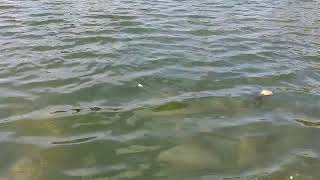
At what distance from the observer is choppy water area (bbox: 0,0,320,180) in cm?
547

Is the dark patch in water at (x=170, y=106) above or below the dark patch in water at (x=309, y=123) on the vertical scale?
above

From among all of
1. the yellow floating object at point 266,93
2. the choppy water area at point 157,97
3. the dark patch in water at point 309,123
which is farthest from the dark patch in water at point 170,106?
the dark patch in water at point 309,123

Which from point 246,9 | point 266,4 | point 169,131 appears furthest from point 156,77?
point 266,4

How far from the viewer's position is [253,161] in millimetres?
5527

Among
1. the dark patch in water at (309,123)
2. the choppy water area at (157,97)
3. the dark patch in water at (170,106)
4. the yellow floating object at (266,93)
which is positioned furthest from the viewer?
the yellow floating object at (266,93)

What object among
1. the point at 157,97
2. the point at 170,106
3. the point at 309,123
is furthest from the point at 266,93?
the point at 157,97

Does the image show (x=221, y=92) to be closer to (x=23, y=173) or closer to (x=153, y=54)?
(x=153, y=54)

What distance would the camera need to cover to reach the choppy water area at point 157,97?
17.9ft

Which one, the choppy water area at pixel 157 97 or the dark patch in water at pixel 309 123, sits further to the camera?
the dark patch in water at pixel 309 123

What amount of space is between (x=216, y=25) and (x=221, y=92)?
167 inches

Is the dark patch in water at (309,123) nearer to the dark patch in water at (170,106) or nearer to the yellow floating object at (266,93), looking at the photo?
the yellow floating object at (266,93)

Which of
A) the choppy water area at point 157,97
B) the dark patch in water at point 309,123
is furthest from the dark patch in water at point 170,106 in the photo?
the dark patch in water at point 309,123

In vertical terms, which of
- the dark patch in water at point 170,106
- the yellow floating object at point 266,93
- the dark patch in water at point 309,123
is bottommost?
the dark patch in water at point 309,123

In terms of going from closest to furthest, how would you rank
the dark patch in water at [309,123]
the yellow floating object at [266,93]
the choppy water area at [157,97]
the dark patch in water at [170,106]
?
the choppy water area at [157,97], the dark patch in water at [309,123], the dark patch in water at [170,106], the yellow floating object at [266,93]
